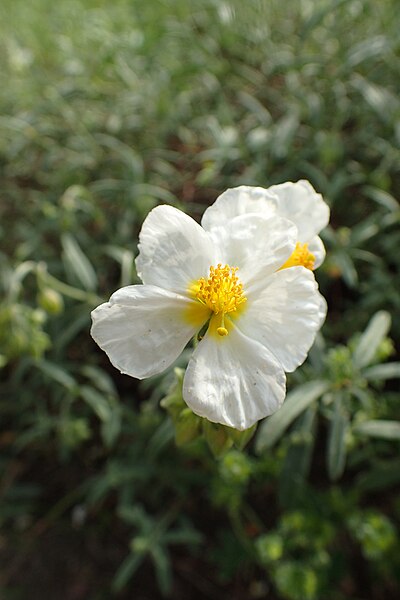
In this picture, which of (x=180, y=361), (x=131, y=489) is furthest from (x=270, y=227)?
(x=131, y=489)

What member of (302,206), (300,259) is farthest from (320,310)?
(302,206)

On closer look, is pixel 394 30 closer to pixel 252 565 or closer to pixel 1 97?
pixel 1 97

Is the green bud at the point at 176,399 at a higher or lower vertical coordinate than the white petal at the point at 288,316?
lower

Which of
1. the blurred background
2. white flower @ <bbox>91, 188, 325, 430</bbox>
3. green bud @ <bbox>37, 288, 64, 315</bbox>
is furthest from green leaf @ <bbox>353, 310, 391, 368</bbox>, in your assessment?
green bud @ <bbox>37, 288, 64, 315</bbox>

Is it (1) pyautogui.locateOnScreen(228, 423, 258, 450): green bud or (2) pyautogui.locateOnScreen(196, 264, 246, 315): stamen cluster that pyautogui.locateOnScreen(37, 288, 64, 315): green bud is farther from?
(1) pyautogui.locateOnScreen(228, 423, 258, 450): green bud

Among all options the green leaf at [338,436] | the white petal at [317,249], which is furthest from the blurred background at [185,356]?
the white petal at [317,249]

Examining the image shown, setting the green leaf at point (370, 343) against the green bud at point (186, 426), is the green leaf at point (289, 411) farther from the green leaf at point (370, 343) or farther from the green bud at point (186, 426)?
the green bud at point (186, 426)

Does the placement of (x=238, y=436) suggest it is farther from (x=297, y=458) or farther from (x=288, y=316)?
(x=297, y=458)
